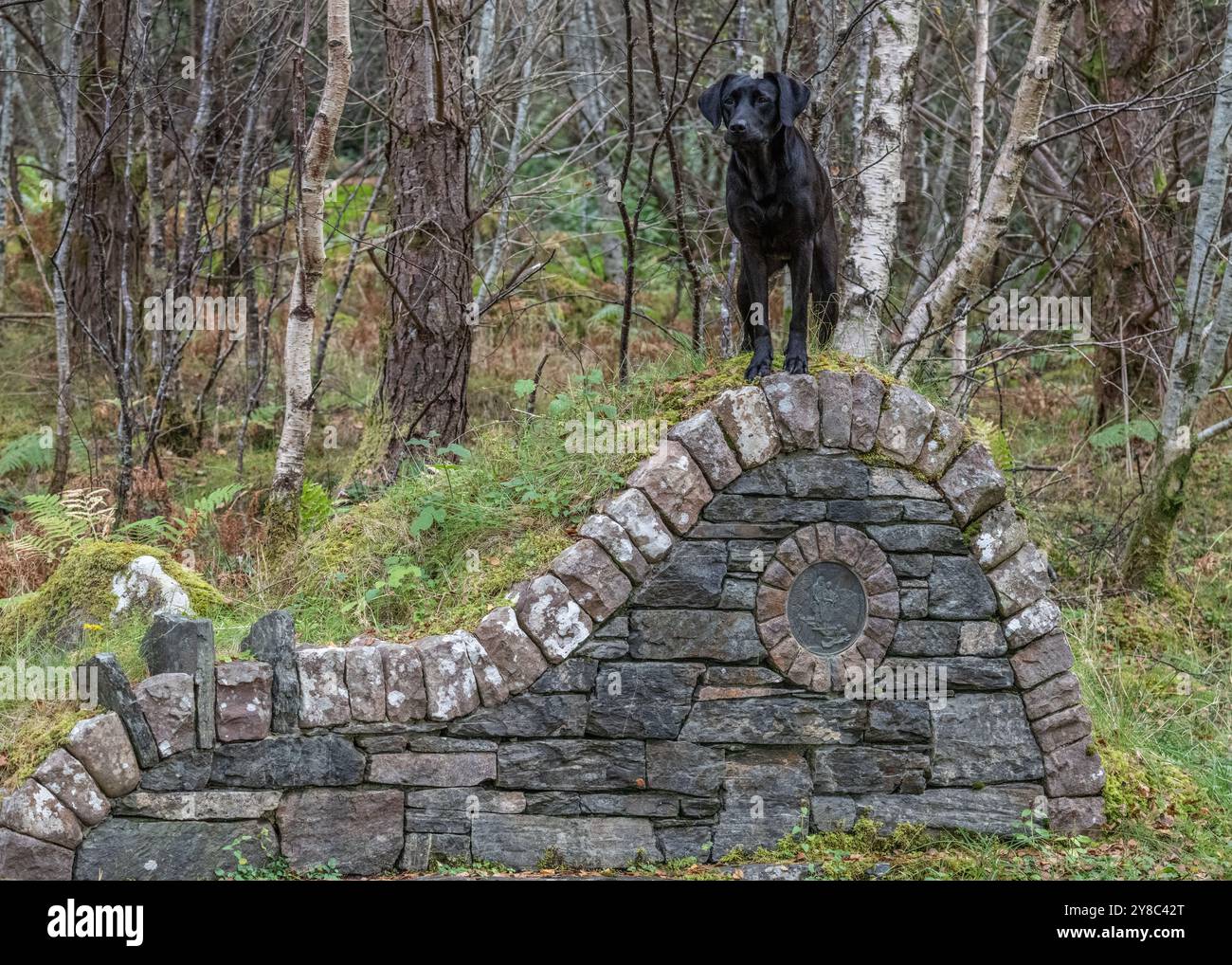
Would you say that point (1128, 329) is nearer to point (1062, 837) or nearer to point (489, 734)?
point (1062, 837)

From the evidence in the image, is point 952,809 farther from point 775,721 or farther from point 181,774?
point 181,774

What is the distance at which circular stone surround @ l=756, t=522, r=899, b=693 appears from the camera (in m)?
5.63

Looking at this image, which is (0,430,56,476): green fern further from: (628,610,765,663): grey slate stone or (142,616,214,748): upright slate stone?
(628,610,765,663): grey slate stone

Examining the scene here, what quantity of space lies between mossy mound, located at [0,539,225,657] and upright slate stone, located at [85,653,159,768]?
1030 millimetres

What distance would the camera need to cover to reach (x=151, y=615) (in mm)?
6035

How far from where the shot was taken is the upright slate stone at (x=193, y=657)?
17.0 feet

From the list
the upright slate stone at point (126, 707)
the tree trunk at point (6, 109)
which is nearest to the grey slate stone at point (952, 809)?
the upright slate stone at point (126, 707)

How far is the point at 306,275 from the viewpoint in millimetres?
6562

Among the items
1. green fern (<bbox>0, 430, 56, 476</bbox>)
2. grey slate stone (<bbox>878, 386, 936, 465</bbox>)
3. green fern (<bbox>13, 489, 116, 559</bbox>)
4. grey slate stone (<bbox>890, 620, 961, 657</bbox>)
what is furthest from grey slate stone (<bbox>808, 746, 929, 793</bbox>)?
green fern (<bbox>0, 430, 56, 476</bbox>)

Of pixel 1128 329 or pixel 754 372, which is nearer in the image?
pixel 754 372

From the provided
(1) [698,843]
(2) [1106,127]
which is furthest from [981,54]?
(1) [698,843]

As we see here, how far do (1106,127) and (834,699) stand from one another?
6.86 metres

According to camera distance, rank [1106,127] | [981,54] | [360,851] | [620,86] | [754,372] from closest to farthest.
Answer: [360,851], [754,372], [981,54], [1106,127], [620,86]

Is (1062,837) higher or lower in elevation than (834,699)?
lower
